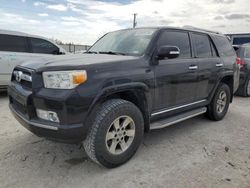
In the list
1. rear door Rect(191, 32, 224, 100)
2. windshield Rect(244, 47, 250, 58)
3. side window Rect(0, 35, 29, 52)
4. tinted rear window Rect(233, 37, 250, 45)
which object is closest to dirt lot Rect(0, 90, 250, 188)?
rear door Rect(191, 32, 224, 100)

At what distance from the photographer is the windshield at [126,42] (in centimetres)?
350

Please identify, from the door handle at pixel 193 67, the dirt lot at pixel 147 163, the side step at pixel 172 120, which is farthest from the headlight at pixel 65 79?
the door handle at pixel 193 67

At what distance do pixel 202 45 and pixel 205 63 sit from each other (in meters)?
0.39

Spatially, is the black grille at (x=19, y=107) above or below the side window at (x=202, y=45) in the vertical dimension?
below

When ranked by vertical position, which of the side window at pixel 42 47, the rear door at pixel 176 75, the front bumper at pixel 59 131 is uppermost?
the side window at pixel 42 47

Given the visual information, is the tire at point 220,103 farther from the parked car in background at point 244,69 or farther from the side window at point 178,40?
the parked car in background at point 244,69

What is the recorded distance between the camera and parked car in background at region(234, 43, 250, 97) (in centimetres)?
764

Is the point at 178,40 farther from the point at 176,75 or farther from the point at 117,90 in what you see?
the point at 117,90

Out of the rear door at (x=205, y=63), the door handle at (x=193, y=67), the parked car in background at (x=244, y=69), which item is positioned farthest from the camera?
the parked car in background at (x=244, y=69)

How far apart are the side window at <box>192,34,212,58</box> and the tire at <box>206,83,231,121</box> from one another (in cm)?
83

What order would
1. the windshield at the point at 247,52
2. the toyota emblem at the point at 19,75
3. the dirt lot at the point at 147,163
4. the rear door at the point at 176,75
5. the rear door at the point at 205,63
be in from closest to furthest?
the dirt lot at the point at 147,163 → the toyota emblem at the point at 19,75 → the rear door at the point at 176,75 → the rear door at the point at 205,63 → the windshield at the point at 247,52

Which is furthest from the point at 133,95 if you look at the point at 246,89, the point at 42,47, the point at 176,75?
the point at 246,89

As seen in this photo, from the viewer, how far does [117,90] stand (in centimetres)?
285

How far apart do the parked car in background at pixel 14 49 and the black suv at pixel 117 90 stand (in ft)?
11.5
